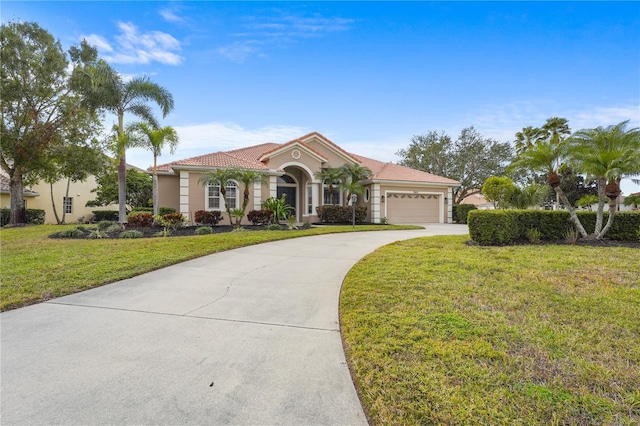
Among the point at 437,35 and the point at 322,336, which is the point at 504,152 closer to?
the point at 437,35

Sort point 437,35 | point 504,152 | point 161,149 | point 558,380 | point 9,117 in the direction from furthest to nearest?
point 504,152
point 9,117
point 161,149
point 437,35
point 558,380

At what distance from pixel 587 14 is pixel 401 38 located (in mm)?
5741

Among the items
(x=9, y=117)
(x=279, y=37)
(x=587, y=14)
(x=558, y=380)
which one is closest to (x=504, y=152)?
(x=587, y=14)

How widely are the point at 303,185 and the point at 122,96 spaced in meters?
10.9

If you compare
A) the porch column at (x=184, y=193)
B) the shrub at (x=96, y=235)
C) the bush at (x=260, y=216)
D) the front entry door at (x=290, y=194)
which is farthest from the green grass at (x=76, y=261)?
the front entry door at (x=290, y=194)

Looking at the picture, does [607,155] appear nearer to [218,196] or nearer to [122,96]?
[218,196]

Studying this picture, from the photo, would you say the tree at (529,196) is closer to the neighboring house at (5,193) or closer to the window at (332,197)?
the window at (332,197)

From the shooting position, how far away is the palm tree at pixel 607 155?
8586 millimetres

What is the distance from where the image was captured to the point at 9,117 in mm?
15898

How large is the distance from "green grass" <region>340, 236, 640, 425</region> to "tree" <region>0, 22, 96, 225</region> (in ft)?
64.3

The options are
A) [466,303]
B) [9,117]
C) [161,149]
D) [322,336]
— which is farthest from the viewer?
[9,117]

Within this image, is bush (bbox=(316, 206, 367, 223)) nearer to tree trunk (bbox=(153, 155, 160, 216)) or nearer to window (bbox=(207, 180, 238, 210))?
window (bbox=(207, 180, 238, 210))

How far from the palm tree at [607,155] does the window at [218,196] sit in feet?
48.8

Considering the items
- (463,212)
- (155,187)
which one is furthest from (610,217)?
(155,187)
